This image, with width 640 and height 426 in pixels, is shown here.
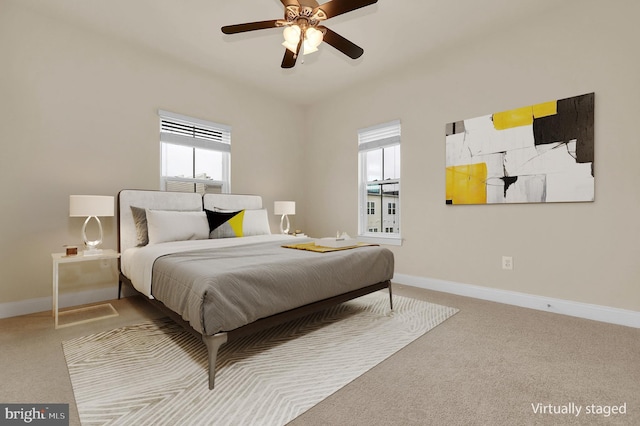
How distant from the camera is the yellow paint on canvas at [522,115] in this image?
9.34 feet

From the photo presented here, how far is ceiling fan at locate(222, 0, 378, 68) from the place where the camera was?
2.13m

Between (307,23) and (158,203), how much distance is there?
2561mm

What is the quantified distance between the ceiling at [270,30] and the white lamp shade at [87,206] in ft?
5.89

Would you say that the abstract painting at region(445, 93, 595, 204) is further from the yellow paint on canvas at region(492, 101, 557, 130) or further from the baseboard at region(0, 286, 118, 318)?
the baseboard at region(0, 286, 118, 318)

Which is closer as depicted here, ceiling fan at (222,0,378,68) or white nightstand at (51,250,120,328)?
ceiling fan at (222,0,378,68)

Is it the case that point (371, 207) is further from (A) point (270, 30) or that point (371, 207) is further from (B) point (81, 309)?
(B) point (81, 309)

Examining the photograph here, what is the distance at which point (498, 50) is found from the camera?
3.17 metres

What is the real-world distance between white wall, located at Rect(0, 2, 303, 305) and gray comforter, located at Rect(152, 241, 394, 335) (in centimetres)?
163

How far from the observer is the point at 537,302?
2.94 meters

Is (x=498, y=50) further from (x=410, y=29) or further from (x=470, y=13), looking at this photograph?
(x=410, y=29)

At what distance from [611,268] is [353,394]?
2.59 metres

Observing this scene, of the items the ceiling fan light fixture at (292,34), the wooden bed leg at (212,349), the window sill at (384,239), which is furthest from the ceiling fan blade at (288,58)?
the window sill at (384,239)

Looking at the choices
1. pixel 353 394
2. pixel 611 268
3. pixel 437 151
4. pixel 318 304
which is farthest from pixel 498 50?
pixel 353 394

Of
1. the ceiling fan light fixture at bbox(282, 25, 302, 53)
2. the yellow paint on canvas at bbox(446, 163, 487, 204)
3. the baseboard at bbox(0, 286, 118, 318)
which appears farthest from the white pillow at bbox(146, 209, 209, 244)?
the yellow paint on canvas at bbox(446, 163, 487, 204)
